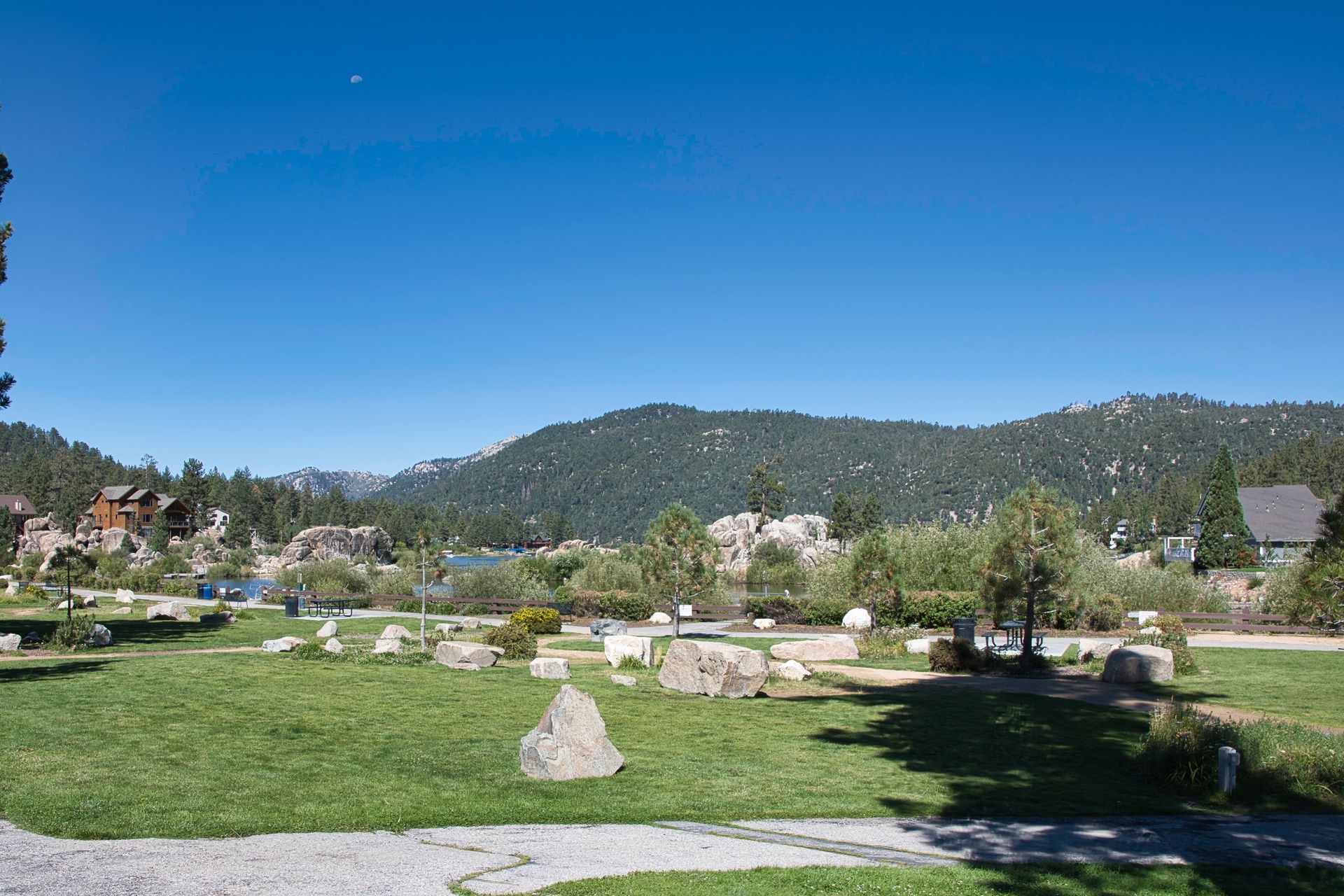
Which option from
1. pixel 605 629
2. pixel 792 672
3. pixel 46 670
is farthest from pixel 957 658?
pixel 46 670

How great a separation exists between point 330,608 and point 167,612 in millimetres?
6734

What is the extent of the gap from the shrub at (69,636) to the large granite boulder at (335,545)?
7245 cm

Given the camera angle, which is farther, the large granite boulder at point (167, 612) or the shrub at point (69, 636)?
the large granite boulder at point (167, 612)

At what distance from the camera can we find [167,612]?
1339 inches

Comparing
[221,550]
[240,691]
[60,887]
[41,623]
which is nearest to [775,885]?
[60,887]

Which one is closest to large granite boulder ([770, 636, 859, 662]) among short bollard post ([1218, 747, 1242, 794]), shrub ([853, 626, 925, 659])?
shrub ([853, 626, 925, 659])

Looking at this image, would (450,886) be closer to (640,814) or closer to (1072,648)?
(640,814)

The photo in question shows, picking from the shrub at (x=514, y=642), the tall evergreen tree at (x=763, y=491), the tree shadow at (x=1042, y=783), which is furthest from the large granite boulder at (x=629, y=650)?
→ the tall evergreen tree at (x=763, y=491)

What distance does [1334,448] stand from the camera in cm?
9688

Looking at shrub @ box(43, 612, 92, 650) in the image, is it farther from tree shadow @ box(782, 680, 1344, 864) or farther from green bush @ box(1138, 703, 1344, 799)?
green bush @ box(1138, 703, 1344, 799)

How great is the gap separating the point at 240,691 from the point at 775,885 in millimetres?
13664

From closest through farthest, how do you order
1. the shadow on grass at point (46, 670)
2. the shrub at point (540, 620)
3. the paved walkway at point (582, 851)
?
the paved walkway at point (582, 851) → the shadow on grass at point (46, 670) → the shrub at point (540, 620)

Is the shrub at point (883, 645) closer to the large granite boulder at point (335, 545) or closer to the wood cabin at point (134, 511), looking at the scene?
the large granite boulder at point (335, 545)

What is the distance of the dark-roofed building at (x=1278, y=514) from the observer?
67562 millimetres
